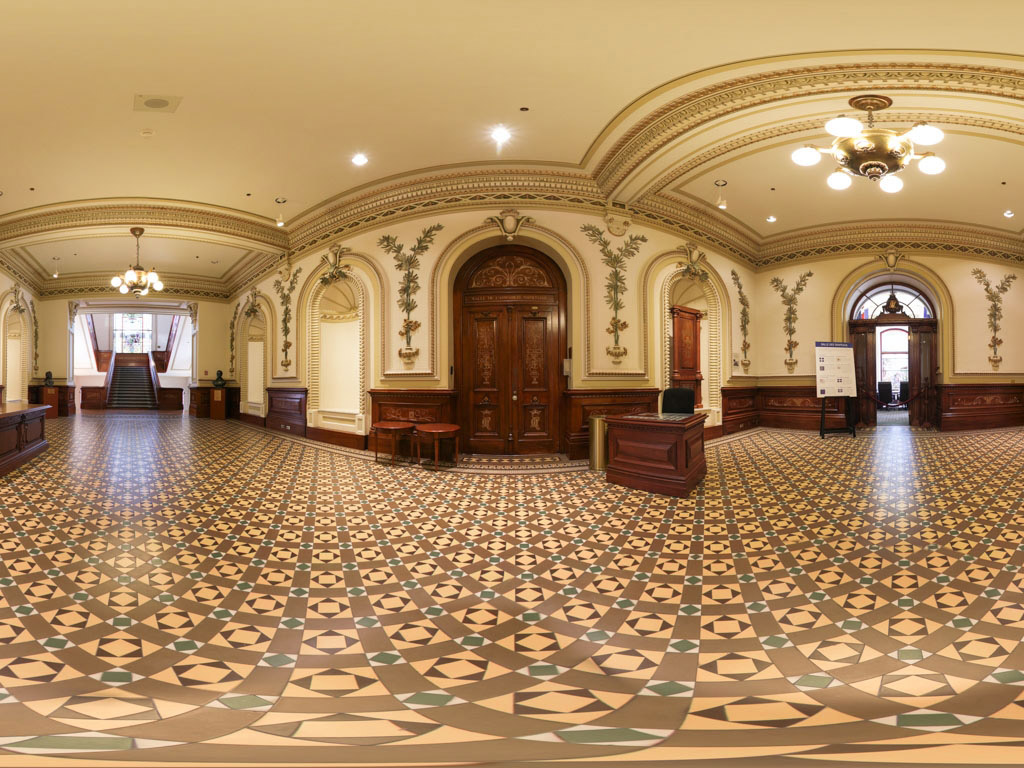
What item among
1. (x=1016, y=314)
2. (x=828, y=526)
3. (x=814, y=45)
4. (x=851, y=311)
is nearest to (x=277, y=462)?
(x=828, y=526)

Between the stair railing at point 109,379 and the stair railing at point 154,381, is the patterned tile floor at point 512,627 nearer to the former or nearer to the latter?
the stair railing at point 154,381

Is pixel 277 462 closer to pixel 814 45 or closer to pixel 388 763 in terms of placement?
pixel 388 763

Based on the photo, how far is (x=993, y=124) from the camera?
5582mm

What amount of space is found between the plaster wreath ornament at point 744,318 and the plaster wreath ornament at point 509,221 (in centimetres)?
476

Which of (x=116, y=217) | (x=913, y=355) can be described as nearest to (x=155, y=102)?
(x=116, y=217)

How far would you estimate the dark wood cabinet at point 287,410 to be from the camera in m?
9.97

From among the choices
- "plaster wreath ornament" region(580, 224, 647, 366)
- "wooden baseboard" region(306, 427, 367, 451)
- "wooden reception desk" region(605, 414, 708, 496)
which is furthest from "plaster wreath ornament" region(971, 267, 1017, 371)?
"wooden baseboard" region(306, 427, 367, 451)

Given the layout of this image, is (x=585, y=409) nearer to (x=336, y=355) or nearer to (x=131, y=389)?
(x=336, y=355)

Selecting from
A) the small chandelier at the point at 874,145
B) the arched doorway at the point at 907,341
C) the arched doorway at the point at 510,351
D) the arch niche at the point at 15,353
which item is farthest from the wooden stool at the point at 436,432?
the arch niche at the point at 15,353

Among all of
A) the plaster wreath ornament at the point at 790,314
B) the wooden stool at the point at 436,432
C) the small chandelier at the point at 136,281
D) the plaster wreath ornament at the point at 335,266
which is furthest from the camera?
the plaster wreath ornament at the point at 790,314

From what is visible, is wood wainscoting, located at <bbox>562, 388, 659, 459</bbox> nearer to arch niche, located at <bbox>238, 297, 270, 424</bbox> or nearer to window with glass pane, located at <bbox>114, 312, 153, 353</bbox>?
arch niche, located at <bbox>238, 297, 270, 424</bbox>

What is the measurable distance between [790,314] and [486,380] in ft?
22.5

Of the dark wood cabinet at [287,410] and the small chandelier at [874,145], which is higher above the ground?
the small chandelier at [874,145]

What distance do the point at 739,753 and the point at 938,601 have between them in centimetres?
221
